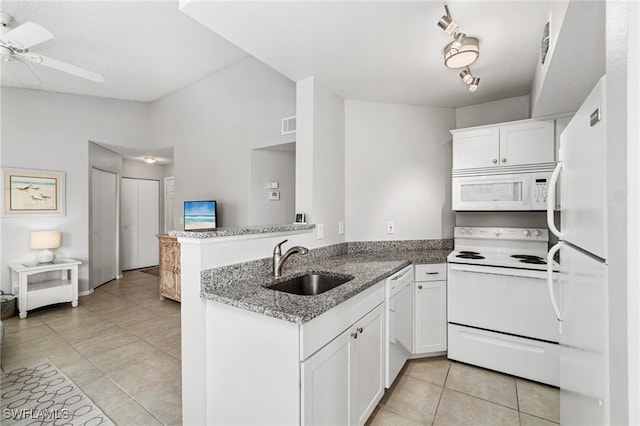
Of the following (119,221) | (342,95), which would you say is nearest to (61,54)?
(119,221)

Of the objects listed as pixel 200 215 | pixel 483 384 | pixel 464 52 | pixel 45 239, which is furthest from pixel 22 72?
pixel 483 384

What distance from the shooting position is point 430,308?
2.48 m

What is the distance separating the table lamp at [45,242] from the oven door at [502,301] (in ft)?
16.8

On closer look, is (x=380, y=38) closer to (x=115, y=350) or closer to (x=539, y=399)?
(x=539, y=399)

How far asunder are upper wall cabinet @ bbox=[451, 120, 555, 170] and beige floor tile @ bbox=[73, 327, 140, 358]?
A: 377 cm

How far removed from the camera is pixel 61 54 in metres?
3.54

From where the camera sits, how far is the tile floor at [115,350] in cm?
199

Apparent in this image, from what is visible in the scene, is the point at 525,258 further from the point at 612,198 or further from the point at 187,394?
the point at 187,394

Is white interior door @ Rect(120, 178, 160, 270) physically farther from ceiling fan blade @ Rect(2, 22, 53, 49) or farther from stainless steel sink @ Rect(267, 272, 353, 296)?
stainless steel sink @ Rect(267, 272, 353, 296)

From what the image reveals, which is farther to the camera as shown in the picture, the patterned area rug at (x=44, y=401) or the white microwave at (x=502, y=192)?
the white microwave at (x=502, y=192)

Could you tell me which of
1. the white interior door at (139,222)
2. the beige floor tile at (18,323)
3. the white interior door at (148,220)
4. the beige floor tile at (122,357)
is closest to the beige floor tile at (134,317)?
the beige floor tile at (122,357)

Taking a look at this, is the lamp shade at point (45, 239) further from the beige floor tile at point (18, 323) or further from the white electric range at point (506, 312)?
the white electric range at point (506, 312)

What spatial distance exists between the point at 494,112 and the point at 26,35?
171 inches

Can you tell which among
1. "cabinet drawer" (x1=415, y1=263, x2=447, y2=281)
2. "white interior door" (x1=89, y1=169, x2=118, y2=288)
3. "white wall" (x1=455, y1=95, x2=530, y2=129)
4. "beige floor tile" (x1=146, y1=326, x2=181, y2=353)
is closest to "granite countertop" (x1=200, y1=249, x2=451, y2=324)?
"cabinet drawer" (x1=415, y1=263, x2=447, y2=281)
